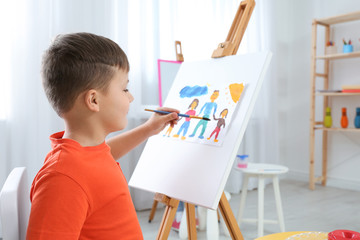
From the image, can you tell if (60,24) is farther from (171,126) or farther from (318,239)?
(318,239)

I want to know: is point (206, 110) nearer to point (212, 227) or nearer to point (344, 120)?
point (212, 227)

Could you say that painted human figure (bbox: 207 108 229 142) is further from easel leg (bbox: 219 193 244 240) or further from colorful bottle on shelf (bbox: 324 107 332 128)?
colorful bottle on shelf (bbox: 324 107 332 128)

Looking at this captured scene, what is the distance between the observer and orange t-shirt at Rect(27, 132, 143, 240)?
0.72 m

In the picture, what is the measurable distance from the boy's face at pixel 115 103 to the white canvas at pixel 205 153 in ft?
1.41

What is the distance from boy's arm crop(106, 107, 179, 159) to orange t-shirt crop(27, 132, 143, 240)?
0.37 metres

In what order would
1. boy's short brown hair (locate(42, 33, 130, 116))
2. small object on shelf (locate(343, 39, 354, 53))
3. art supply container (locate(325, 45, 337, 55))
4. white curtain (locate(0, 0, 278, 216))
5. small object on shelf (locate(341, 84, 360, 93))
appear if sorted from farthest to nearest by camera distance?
art supply container (locate(325, 45, 337, 55)) → small object on shelf (locate(343, 39, 354, 53)) → small object on shelf (locate(341, 84, 360, 93)) → white curtain (locate(0, 0, 278, 216)) → boy's short brown hair (locate(42, 33, 130, 116))

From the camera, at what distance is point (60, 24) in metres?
2.27

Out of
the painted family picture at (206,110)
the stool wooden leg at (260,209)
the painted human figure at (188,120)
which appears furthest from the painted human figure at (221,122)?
the stool wooden leg at (260,209)

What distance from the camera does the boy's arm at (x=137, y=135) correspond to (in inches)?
51.4

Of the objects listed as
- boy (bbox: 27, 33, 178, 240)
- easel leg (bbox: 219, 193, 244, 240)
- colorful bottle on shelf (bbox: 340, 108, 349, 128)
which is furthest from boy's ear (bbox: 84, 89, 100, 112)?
colorful bottle on shelf (bbox: 340, 108, 349, 128)

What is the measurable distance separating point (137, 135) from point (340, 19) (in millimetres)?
2875

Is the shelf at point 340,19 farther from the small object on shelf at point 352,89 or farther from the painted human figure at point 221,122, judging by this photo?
the painted human figure at point 221,122

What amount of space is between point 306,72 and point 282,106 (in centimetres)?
47

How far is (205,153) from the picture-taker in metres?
1.31
